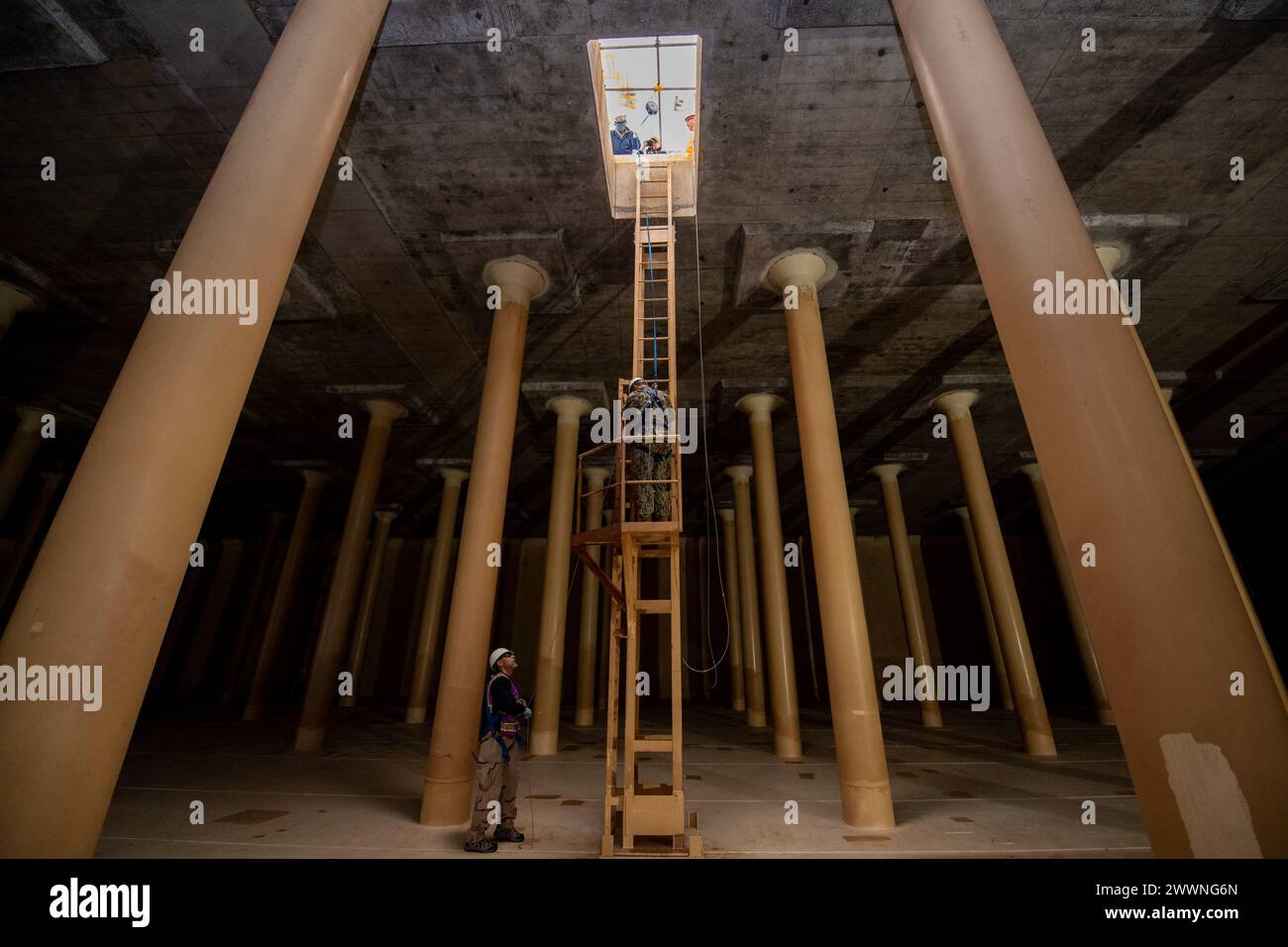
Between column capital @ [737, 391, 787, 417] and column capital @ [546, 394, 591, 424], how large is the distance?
3.75 m

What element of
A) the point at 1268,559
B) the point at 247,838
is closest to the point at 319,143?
the point at 247,838

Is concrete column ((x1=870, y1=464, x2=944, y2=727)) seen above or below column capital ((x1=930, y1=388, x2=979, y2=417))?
below

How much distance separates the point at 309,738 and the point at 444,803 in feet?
22.3

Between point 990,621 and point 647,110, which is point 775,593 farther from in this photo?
point 990,621

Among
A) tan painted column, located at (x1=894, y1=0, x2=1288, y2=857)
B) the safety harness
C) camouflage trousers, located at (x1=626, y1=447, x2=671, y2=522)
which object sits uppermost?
camouflage trousers, located at (x1=626, y1=447, x2=671, y2=522)

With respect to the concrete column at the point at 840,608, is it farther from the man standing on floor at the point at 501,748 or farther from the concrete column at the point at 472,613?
the concrete column at the point at 472,613

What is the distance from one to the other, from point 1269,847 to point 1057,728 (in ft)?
55.4

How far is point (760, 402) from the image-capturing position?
45.3 feet

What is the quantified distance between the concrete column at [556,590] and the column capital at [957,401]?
851 centimetres

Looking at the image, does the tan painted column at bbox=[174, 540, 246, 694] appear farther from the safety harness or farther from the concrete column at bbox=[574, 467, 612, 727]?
the safety harness

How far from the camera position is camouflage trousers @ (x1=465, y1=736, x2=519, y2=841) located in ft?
17.9

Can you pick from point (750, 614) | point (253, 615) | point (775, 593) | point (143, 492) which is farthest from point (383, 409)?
point (253, 615)

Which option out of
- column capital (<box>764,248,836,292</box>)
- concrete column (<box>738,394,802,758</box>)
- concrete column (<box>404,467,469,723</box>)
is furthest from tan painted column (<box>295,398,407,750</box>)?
column capital (<box>764,248,836,292</box>)
